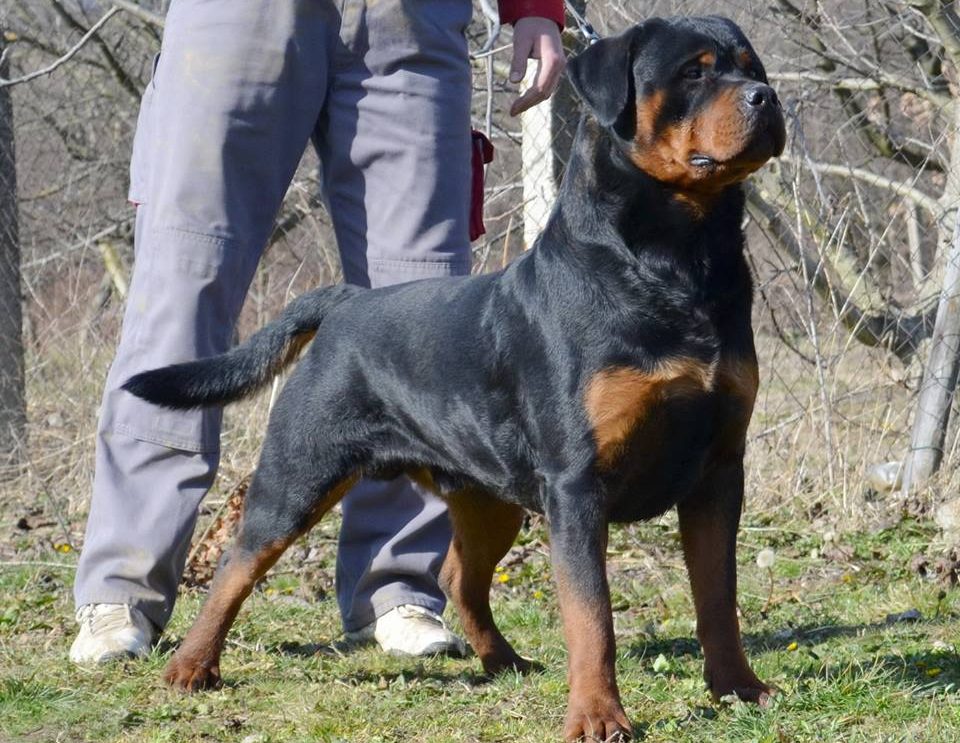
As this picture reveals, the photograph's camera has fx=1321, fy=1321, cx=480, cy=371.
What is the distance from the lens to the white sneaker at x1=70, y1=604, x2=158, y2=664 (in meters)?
3.77

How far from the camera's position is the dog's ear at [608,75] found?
3113 mm

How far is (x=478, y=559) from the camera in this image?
3.82 m

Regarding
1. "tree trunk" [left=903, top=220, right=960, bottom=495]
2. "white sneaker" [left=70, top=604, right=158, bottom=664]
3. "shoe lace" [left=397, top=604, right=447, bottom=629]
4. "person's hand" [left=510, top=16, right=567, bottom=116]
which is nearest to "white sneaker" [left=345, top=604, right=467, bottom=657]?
"shoe lace" [left=397, top=604, right=447, bottom=629]

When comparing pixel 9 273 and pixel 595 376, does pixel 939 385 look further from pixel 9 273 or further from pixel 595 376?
pixel 9 273

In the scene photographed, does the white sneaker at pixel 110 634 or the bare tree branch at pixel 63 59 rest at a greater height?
the bare tree branch at pixel 63 59

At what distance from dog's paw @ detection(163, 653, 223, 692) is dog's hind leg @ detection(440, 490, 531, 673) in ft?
2.36

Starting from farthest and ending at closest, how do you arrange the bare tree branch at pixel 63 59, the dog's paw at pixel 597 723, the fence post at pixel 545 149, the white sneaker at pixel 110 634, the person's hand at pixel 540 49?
the bare tree branch at pixel 63 59, the fence post at pixel 545 149, the person's hand at pixel 540 49, the white sneaker at pixel 110 634, the dog's paw at pixel 597 723

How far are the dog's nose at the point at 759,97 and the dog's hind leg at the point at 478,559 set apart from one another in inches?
54.9

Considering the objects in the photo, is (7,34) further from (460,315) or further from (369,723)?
(369,723)

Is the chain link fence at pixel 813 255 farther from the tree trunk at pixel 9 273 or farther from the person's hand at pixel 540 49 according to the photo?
the person's hand at pixel 540 49

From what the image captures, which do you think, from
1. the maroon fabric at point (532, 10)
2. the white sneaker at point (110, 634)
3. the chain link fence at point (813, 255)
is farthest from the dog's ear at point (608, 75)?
the chain link fence at point (813, 255)

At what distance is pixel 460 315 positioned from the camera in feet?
11.1

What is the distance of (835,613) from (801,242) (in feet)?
5.74

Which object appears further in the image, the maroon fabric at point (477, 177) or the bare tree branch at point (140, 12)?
the bare tree branch at point (140, 12)
